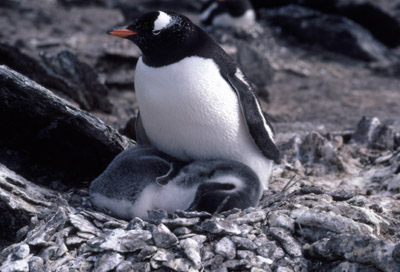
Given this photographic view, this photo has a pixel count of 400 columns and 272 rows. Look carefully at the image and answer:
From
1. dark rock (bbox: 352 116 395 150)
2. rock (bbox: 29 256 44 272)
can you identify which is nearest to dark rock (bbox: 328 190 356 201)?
rock (bbox: 29 256 44 272)

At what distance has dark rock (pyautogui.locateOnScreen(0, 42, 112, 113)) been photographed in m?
5.00

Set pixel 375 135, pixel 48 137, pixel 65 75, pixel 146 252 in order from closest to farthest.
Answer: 1. pixel 146 252
2. pixel 48 137
3. pixel 375 135
4. pixel 65 75

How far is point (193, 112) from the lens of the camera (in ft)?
8.86

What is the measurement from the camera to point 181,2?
466 inches

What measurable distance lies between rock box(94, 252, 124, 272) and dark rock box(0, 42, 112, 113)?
3.14 metres

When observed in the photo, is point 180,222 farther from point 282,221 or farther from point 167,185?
point 282,221

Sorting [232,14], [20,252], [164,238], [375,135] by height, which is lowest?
[232,14]

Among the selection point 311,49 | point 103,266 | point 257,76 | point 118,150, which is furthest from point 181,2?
point 103,266

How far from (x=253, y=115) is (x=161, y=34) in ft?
2.04

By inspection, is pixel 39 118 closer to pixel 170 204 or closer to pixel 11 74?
pixel 11 74

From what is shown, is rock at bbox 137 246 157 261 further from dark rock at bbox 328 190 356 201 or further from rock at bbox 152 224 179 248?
dark rock at bbox 328 190 356 201

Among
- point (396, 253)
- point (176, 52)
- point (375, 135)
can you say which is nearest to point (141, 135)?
point (176, 52)

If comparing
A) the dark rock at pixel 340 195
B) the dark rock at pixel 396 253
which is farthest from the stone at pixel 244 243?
the dark rock at pixel 340 195

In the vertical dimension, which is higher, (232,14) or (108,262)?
(108,262)
